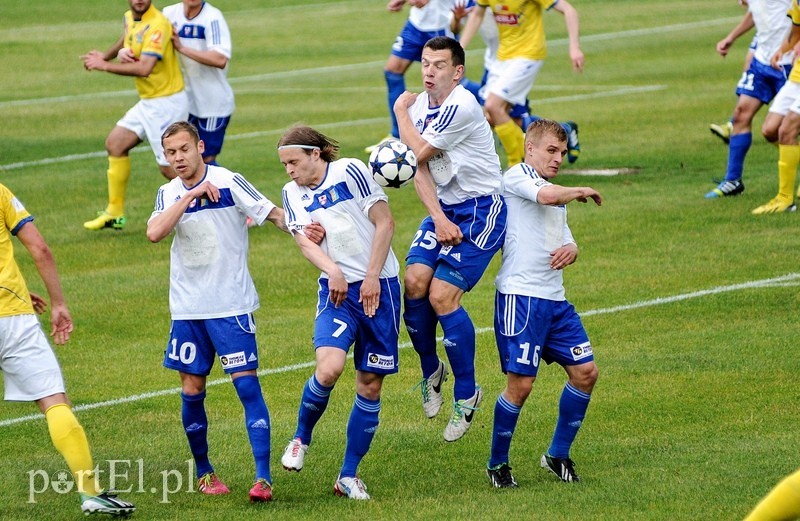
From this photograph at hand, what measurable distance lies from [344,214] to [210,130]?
7548 mm

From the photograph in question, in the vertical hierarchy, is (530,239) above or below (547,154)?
below

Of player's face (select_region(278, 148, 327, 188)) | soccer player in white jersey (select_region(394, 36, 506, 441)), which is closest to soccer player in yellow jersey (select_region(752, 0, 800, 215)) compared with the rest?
soccer player in white jersey (select_region(394, 36, 506, 441))

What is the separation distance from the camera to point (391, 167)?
8.16 m

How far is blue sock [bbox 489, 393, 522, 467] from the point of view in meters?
7.98

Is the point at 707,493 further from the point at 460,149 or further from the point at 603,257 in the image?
the point at 603,257

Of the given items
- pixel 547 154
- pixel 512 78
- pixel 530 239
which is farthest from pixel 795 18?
pixel 530 239

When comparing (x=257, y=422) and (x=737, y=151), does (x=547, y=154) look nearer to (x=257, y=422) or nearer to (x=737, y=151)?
(x=257, y=422)

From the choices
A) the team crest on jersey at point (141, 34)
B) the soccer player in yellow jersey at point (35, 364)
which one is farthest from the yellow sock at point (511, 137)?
the soccer player in yellow jersey at point (35, 364)

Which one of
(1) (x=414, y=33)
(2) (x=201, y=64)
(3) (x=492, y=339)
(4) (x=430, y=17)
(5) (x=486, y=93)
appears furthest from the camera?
(1) (x=414, y=33)

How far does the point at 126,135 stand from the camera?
597 inches

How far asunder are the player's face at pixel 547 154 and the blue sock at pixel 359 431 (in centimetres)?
164

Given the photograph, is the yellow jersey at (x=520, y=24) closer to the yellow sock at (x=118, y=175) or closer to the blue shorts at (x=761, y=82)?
the blue shorts at (x=761, y=82)

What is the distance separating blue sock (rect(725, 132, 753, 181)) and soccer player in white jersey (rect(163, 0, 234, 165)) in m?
5.52

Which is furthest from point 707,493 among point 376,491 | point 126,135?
point 126,135
